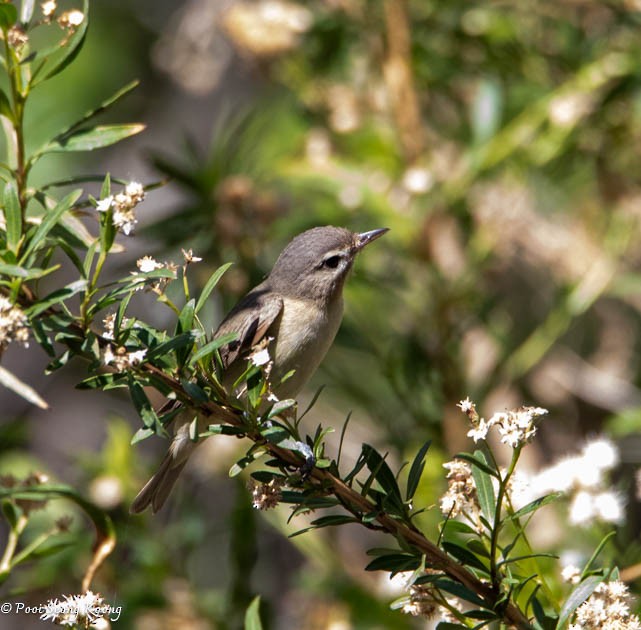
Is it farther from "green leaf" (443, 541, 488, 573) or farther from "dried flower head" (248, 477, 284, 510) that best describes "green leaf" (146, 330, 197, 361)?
"green leaf" (443, 541, 488, 573)

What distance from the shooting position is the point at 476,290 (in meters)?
3.71

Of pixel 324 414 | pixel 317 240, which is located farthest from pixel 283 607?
pixel 317 240

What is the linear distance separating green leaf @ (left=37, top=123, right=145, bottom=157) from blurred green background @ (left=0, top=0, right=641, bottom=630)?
1229 mm

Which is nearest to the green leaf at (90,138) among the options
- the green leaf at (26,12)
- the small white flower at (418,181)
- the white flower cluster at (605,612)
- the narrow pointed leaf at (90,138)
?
the narrow pointed leaf at (90,138)

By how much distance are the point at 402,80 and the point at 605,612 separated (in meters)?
2.60

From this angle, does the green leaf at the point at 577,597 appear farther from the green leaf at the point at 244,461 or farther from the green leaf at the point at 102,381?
the green leaf at the point at 102,381

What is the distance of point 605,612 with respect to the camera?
147 centimetres

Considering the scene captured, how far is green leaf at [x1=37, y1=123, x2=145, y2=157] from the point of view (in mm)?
1996

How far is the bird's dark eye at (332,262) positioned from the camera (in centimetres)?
330

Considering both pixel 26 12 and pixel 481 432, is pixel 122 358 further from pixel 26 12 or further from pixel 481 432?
pixel 26 12

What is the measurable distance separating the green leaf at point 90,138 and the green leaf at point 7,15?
31cm

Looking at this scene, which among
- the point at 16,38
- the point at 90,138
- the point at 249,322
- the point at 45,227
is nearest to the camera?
the point at 45,227

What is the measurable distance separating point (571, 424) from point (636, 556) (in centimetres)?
221

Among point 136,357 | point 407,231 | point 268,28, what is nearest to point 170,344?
point 136,357
